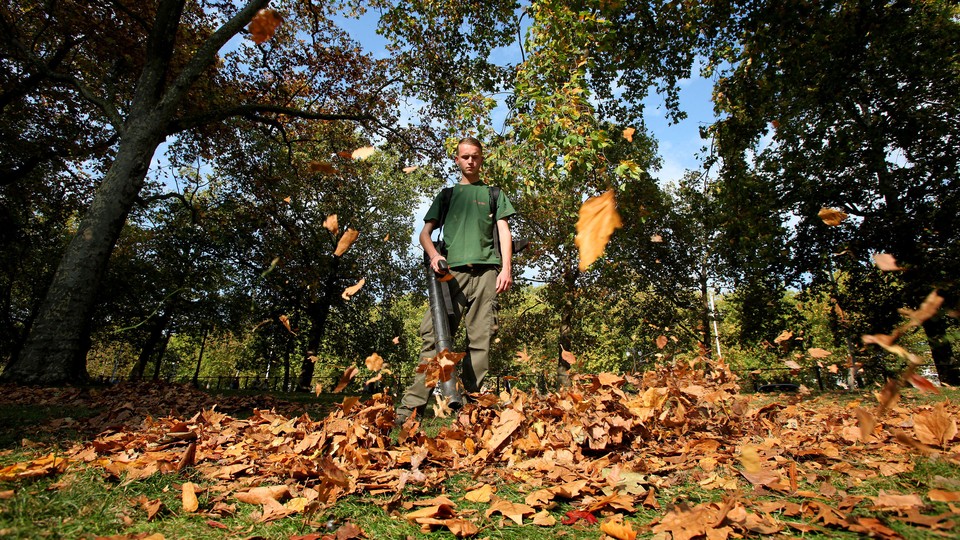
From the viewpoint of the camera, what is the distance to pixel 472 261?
339cm

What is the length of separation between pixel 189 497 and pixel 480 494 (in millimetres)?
1081

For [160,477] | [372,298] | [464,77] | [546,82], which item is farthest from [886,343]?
[372,298]

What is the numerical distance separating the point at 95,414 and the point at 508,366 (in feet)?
66.0

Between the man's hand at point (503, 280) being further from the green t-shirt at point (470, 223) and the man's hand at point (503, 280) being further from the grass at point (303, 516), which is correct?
the grass at point (303, 516)

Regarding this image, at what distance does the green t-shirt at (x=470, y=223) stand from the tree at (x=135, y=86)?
5331mm

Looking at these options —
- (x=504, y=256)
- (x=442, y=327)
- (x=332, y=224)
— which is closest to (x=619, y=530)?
(x=442, y=327)

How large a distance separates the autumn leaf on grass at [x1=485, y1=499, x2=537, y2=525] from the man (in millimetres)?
1590

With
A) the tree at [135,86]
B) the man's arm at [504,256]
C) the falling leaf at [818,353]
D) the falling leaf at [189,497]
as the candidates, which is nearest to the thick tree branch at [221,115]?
the tree at [135,86]

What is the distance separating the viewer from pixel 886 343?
1618 millimetres

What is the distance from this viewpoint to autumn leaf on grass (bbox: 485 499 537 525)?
151 cm

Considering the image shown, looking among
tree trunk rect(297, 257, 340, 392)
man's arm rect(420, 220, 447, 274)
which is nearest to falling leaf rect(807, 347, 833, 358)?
man's arm rect(420, 220, 447, 274)

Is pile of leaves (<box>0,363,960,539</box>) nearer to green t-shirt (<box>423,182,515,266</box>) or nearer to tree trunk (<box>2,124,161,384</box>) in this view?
green t-shirt (<box>423,182,515,266</box>)

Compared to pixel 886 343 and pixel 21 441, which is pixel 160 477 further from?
pixel 886 343

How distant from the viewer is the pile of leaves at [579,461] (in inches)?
56.3
